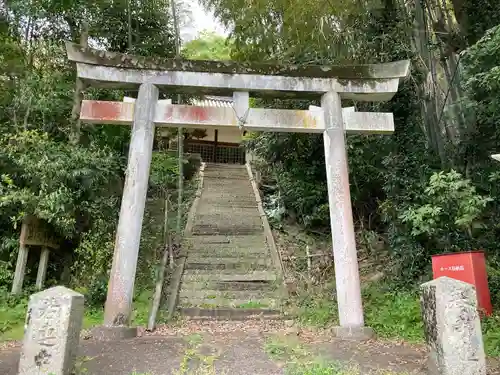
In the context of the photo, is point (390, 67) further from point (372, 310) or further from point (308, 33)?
point (372, 310)

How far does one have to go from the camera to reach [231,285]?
8.67 metres

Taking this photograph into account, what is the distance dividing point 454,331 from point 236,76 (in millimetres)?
5007

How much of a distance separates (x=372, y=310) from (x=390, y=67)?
418cm

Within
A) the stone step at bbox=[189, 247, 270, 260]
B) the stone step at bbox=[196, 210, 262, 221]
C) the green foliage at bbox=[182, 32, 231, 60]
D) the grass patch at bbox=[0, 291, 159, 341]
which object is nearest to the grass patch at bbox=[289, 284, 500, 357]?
the stone step at bbox=[189, 247, 270, 260]

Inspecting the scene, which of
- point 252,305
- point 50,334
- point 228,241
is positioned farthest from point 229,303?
point 50,334

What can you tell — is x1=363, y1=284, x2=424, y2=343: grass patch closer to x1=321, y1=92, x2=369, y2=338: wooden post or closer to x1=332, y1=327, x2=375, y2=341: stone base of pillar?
x1=332, y1=327, x2=375, y2=341: stone base of pillar

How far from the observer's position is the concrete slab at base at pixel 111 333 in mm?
5941

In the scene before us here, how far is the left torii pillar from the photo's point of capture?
6.16 meters

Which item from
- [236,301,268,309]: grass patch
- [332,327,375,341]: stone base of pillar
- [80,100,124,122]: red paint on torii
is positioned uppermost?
[80,100,124,122]: red paint on torii

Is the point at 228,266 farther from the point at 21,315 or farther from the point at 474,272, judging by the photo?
the point at 474,272

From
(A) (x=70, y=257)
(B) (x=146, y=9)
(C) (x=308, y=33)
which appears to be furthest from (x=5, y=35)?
(C) (x=308, y=33)

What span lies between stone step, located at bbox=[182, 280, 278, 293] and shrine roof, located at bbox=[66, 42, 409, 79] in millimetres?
4170

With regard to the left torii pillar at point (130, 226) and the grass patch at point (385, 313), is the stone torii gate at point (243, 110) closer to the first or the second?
the left torii pillar at point (130, 226)

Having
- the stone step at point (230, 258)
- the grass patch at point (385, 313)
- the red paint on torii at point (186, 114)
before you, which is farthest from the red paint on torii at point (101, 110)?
the grass patch at point (385, 313)
